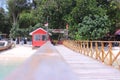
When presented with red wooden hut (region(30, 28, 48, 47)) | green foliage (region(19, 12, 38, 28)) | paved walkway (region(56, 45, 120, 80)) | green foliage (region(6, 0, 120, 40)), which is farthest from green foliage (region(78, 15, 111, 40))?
paved walkway (region(56, 45, 120, 80))

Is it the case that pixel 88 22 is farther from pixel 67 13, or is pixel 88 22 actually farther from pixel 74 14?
pixel 67 13

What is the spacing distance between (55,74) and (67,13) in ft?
116

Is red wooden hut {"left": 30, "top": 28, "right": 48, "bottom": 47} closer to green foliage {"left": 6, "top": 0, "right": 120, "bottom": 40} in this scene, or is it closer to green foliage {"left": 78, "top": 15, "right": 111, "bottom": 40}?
green foliage {"left": 6, "top": 0, "right": 120, "bottom": 40}

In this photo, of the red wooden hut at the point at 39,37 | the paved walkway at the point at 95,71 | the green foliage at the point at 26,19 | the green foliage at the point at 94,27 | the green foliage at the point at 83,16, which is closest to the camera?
the paved walkway at the point at 95,71

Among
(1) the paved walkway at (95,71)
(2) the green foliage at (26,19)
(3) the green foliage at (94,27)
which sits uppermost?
(2) the green foliage at (26,19)

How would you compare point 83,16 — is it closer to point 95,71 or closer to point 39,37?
point 39,37

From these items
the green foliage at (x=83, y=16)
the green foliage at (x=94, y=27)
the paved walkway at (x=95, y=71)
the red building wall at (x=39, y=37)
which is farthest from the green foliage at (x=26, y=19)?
the paved walkway at (x=95, y=71)

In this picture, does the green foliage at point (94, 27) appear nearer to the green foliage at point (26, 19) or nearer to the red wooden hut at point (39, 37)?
the red wooden hut at point (39, 37)

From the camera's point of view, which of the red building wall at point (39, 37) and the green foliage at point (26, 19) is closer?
the red building wall at point (39, 37)

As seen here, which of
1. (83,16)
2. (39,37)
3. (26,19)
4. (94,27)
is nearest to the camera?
(94,27)

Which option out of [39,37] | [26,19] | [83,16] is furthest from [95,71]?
[26,19]

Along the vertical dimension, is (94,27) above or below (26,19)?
below

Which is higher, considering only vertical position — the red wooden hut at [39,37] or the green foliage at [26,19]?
the green foliage at [26,19]

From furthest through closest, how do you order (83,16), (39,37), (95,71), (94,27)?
(39,37), (83,16), (94,27), (95,71)
